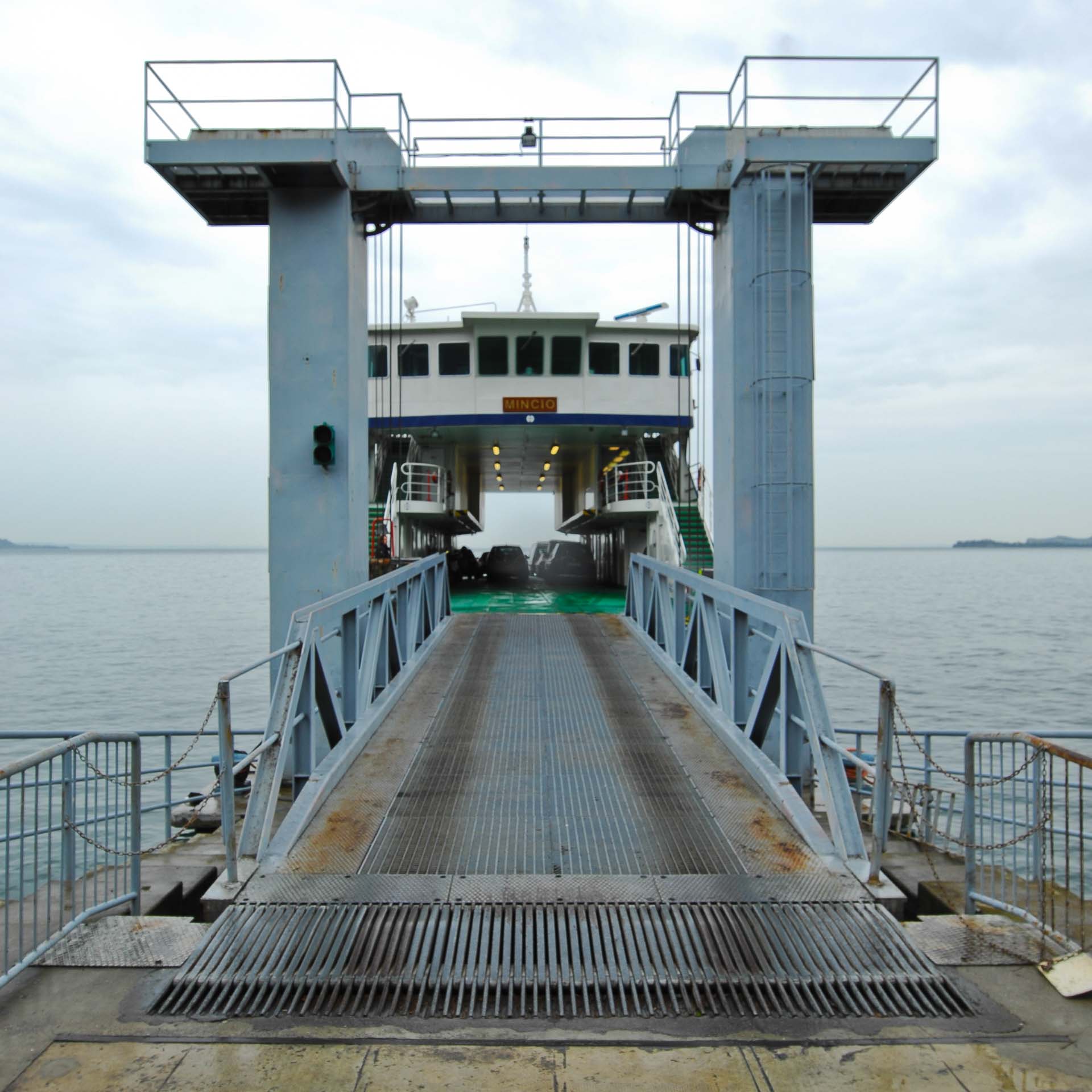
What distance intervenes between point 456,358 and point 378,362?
184 centimetres

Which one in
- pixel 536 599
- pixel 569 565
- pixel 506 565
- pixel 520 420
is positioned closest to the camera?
pixel 520 420

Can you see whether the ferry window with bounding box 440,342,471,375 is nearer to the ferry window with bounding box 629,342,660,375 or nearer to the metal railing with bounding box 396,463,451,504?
the metal railing with bounding box 396,463,451,504

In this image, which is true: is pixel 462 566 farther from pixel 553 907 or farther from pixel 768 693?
pixel 553 907

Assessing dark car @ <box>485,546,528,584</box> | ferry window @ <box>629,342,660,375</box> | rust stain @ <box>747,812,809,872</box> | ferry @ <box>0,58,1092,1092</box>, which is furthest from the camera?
dark car @ <box>485,546,528,584</box>

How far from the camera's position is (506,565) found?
40281 millimetres

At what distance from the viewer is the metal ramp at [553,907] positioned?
12.4 ft

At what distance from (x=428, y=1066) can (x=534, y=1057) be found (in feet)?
1.33

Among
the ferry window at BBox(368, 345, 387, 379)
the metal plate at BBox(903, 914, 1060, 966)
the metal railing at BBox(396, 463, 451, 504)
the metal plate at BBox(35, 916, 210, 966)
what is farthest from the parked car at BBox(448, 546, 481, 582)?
the metal plate at BBox(903, 914, 1060, 966)

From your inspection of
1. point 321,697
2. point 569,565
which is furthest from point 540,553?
point 321,697

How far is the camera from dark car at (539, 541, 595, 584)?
33594mm

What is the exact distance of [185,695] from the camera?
2464cm

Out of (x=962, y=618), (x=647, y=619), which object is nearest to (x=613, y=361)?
(x=647, y=619)

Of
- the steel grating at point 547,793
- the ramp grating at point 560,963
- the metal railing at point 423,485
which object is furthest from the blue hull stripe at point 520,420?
the ramp grating at point 560,963

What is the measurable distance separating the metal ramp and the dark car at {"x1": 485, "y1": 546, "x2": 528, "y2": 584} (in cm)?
2638
